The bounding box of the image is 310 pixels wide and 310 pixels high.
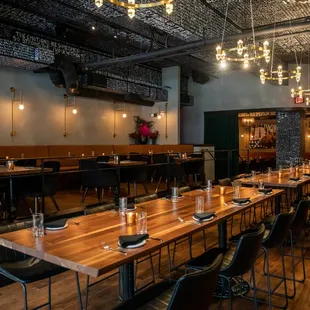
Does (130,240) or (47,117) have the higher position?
(47,117)

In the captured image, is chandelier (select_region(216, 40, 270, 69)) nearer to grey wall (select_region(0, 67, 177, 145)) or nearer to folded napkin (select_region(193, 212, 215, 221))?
folded napkin (select_region(193, 212, 215, 221))

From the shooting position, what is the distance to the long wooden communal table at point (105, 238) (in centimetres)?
174

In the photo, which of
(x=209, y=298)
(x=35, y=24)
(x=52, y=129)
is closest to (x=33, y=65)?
(x=35, y=24)

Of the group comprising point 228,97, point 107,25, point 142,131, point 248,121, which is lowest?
point 142,131

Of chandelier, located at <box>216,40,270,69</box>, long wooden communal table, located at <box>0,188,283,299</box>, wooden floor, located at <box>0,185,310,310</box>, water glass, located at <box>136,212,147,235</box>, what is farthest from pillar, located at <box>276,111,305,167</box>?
water glass, located at <box>136,212,147,235</box>

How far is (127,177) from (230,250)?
407cm

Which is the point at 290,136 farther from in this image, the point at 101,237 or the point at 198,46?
the point at 101,237

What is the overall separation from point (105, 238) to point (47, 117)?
772 centimetres

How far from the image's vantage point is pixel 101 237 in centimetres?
213

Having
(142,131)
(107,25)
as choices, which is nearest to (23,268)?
(107,25)

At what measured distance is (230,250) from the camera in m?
2.87

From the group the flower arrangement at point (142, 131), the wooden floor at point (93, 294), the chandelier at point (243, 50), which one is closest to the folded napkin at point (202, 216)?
the wooden floor at point (93, 294)

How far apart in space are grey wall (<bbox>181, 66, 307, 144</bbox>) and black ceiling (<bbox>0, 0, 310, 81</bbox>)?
2791 mm

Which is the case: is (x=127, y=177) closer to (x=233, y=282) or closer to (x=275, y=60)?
(x=233, y=282)
